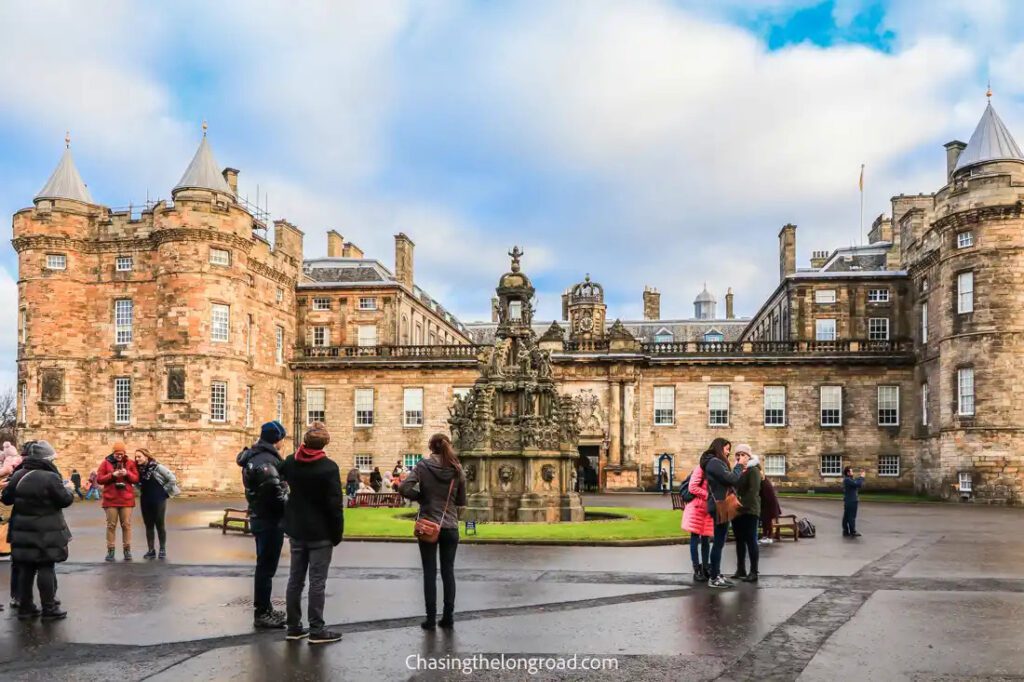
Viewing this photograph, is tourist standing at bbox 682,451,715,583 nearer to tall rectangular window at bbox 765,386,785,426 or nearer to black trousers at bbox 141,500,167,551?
black trousers at bbox 141,500,167,551

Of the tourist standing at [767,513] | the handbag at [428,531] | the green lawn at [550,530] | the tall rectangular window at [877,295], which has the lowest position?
the green lawn at [550,530]

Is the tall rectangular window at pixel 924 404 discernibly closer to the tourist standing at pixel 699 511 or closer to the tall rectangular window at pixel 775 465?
the tall rectangular window at pixel 775 465

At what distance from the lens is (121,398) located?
46.2m

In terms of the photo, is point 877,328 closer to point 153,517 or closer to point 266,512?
point 153,517

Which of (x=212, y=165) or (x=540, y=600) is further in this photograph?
(x=212, y=165)

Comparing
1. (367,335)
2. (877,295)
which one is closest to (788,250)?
(877,295)

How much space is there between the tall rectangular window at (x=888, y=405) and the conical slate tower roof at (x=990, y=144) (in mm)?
12521

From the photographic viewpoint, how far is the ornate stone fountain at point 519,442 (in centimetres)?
2458

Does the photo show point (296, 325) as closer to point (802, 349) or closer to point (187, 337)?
point (187, 337)

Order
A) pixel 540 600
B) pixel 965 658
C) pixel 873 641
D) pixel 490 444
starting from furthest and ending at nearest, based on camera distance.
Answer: pixel 490 444, pixel 540 600, pixel 873 641, pixel 965 658

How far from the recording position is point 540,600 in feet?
38.4

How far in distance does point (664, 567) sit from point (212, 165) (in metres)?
37.5

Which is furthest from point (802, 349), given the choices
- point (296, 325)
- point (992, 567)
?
point (992, 567)

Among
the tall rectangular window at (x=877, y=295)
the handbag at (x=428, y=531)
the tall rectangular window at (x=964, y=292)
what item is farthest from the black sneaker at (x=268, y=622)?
the tall rectangular window at (x=877, y=295)
